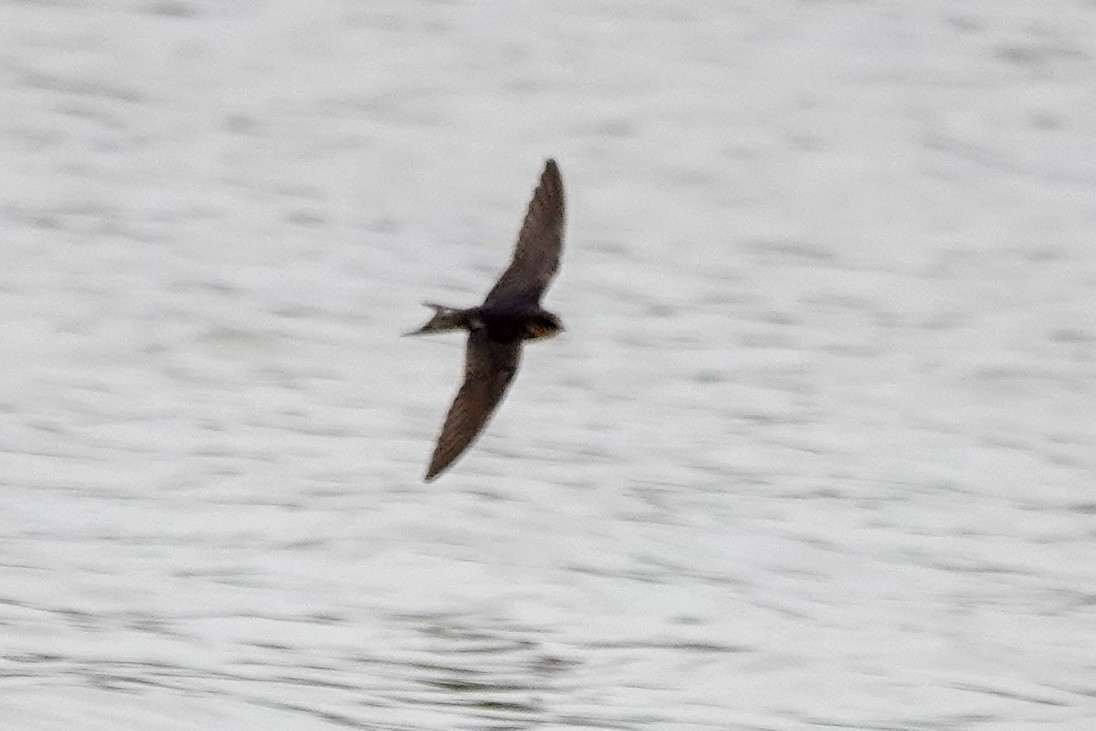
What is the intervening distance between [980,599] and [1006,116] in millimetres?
5595

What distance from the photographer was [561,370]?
955 cm

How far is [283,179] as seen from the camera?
11.7 m

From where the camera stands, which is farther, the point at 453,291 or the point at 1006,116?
the point at 1006,116

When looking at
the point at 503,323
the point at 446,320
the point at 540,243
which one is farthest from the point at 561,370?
the point at 446,320

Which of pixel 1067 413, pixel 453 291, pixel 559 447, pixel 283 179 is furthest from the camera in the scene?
pixel 283 179

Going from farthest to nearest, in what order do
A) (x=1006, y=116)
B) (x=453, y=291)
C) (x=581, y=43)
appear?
1. (x=581, y=43)
2. (x=1006, y=116)
3. (x=453, y=291)

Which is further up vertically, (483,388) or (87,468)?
(483,388)

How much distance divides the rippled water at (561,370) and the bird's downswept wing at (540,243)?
0.96 meters

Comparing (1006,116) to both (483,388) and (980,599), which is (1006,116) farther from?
(483,388)

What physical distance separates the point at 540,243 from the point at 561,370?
3.21m

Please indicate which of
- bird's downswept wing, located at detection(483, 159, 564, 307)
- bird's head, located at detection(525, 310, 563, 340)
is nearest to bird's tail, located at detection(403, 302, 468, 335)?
bird's head, located at detection(525, 310, 563, 340)

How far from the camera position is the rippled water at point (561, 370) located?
21.4ft

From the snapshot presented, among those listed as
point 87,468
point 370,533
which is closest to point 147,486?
point 87,468

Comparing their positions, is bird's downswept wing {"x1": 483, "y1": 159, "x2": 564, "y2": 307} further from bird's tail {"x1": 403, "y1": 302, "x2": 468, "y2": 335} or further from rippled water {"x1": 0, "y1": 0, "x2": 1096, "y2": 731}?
rippled water {"x1": 0, "y1": 0, "x2": 1096, "y2": 731}
